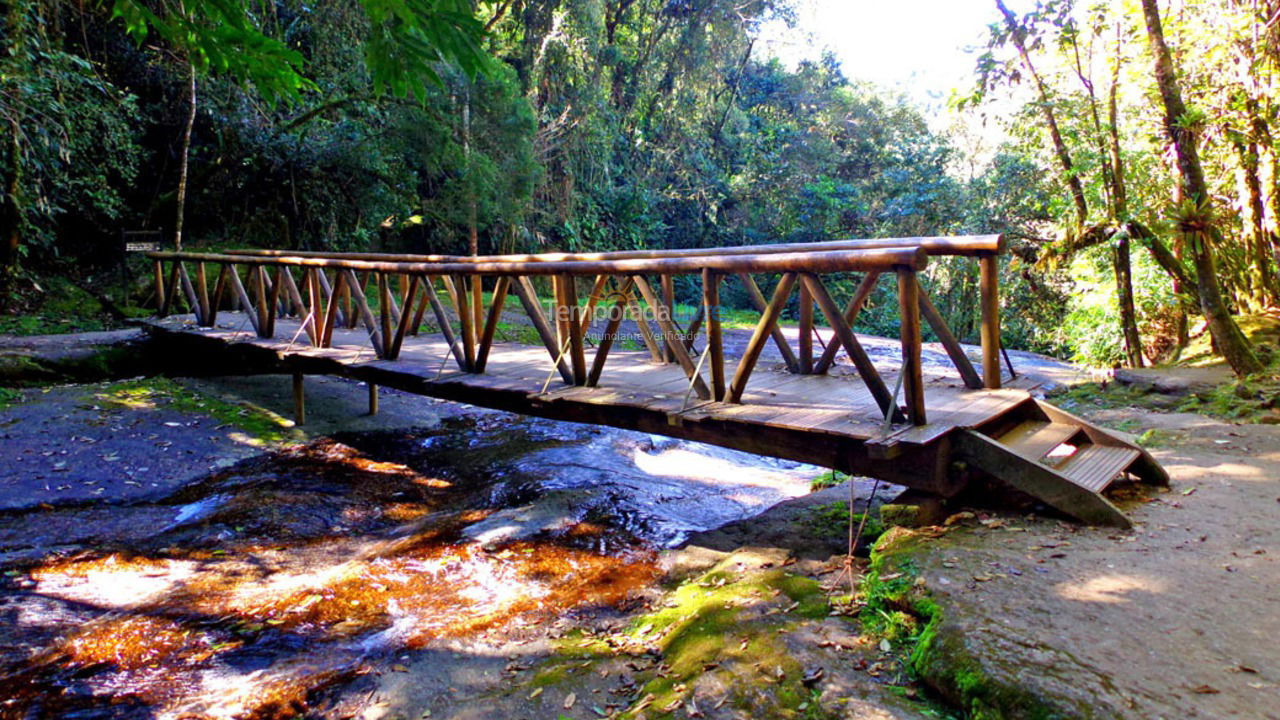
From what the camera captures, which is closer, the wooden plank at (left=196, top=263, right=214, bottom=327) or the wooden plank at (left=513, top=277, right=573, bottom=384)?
the wooden plank at (left=513, top=277, right=573, bottom=384)

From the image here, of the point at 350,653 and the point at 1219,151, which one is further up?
the point at 1219,151

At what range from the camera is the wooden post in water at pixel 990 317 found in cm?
433

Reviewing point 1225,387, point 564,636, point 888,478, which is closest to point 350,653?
point 564,636

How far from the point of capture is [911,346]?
3.73 m

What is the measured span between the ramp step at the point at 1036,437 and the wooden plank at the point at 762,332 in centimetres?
154

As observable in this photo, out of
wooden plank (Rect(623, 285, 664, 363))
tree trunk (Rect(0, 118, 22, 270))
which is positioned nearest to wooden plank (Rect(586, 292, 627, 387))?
wooden plank (Rect(623, 285, 664, 363))

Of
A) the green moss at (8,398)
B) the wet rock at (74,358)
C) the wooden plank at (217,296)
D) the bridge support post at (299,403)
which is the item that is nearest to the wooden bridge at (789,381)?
the bridge support post at (299,403)

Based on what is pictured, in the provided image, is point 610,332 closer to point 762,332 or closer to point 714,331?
point 714,331

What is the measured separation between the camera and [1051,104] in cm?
→ 953

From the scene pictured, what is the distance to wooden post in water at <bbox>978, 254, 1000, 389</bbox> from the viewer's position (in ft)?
14.2

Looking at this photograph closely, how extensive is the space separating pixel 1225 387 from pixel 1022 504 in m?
5.30

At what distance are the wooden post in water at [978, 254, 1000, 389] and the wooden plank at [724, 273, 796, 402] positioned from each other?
1.16 m

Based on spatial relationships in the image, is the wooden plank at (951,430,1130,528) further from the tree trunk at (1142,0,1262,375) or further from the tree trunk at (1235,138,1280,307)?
the tree trunk at (1235,138,1280,307)

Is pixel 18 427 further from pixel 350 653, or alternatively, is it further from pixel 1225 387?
pixel 1225 387
